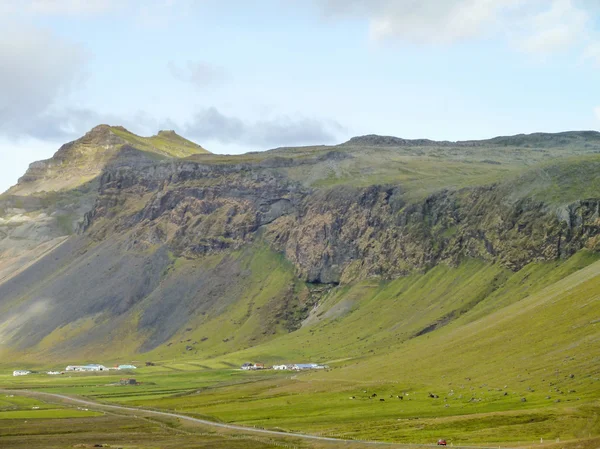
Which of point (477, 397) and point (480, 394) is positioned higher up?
point (480, 394)

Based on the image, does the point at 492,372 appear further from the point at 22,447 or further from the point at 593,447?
the point at 22,447

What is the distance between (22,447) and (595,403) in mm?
73232

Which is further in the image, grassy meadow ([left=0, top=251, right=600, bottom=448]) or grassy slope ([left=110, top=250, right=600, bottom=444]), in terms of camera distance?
grassy slope ([left=110, top=250, right=600, bottom=444])

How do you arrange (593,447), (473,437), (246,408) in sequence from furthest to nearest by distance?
1. (246,408)
2. (473,437)
3. (593,447)

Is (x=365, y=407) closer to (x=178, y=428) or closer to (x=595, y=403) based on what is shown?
(x=178, y=428)

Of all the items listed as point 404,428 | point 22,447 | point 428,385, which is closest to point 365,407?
point 428,385

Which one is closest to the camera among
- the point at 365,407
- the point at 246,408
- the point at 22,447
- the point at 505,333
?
the point at 22,447

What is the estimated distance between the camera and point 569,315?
591 feet

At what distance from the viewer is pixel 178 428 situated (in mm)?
148875

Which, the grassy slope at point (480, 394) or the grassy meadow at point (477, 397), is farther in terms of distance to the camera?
the grassy slope at point (480, 394)

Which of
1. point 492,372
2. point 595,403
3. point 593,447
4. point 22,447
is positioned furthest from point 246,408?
point 593,447

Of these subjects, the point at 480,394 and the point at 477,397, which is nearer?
the point at 477,397

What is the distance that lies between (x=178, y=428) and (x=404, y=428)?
36.7 m

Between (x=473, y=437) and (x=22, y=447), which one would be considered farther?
(x=22, y=447)
